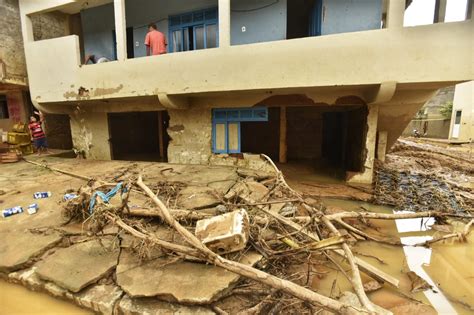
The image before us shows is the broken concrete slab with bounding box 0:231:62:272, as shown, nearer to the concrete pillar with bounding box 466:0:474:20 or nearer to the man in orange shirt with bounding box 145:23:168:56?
the man in orange shirt with bounding box 145:23:168:56

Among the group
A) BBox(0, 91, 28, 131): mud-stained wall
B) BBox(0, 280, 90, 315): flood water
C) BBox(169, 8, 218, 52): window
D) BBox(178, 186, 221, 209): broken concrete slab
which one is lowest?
BBox(0, 280, 90, 315): flood water

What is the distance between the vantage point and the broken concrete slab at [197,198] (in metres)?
3.37

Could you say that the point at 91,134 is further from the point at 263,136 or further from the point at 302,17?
the point at 302,17

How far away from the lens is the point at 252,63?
16.7ft

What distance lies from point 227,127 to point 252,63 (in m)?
2.07

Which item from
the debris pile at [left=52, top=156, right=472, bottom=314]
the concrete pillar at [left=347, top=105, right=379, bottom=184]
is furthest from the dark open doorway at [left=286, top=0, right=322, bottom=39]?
the debris pile at [left=52, top=156, right=472, bottom=314]

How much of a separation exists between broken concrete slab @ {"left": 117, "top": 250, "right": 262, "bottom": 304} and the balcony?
13.3 feet

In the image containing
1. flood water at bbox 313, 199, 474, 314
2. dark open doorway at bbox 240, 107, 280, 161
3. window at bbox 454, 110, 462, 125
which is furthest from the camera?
window at bbox 454, 110, 462, 125

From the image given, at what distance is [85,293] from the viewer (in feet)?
6.50

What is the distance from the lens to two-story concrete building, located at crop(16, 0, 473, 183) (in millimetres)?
4367

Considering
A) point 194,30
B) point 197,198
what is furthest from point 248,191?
point 194,30

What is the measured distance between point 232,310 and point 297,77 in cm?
446

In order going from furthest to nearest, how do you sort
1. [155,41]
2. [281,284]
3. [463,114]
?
1. [463,114]
2. [155,41]
3. [281,284]

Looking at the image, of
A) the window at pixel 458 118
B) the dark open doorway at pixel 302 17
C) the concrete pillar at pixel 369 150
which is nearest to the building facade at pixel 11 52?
the dark open doorway at pixel 302 17
